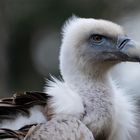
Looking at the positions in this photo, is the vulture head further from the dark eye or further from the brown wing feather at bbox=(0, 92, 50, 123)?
the brown wing feather at bbox=(0, 92, 50, 123)

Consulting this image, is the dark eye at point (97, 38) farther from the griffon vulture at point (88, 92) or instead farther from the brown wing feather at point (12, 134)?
the brown wing feather at point (12, 134)

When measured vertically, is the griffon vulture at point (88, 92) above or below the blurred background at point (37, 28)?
below

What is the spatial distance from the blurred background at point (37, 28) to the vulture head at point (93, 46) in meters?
11.3

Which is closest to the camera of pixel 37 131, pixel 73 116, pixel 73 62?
pixel 37 131

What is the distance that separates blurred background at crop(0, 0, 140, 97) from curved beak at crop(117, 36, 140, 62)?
11381 mm

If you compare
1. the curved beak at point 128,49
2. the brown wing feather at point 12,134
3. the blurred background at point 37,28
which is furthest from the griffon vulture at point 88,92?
the blurred background at point 37,28

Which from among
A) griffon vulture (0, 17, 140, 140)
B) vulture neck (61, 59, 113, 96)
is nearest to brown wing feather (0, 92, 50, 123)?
griffon vulture (0, 17, 140, 140)

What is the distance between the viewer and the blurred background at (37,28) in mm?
18641

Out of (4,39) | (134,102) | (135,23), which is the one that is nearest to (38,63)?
(4,39)

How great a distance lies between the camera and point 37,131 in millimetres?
5488

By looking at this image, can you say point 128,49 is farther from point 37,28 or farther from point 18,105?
point 37,28

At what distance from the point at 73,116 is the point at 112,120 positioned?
0.35 meters

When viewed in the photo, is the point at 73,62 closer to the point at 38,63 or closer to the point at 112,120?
the point at 112,120

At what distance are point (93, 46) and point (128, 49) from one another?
317 mm
